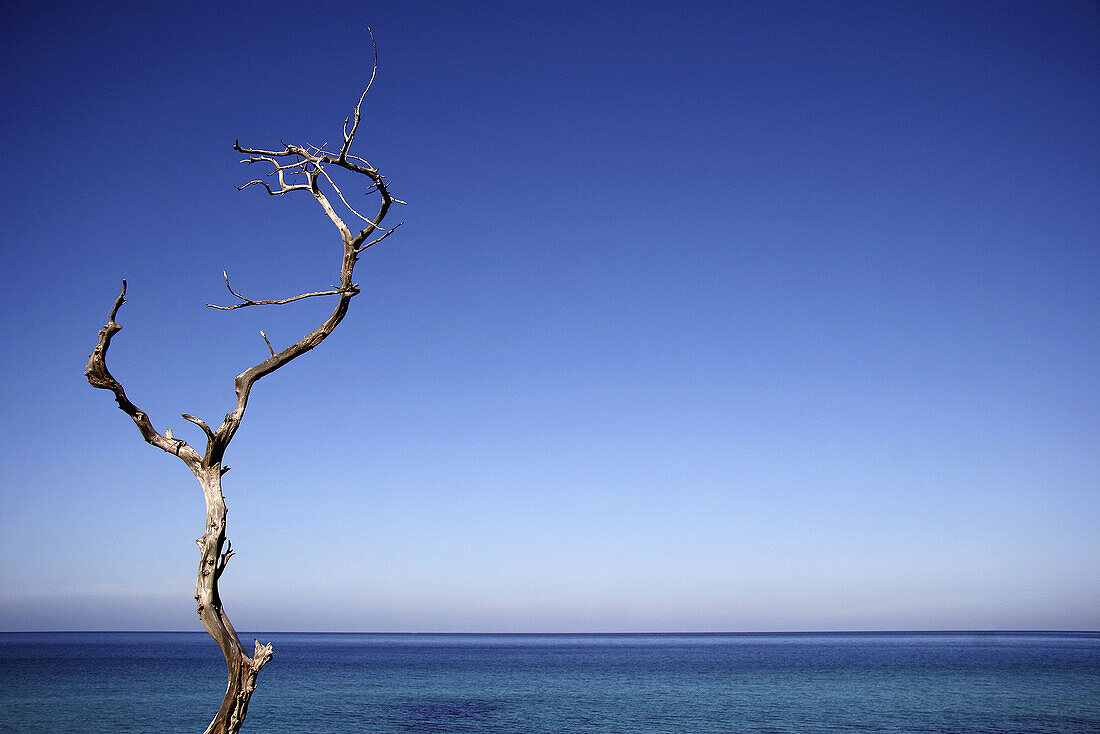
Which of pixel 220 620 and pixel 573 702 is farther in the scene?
pixel 573 702

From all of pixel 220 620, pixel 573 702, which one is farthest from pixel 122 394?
pixel 573 702

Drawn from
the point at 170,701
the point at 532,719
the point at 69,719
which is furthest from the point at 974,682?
the point at 69,719

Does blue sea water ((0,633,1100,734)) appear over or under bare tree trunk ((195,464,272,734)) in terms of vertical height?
under

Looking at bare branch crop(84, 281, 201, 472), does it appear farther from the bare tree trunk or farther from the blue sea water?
the blue sea water

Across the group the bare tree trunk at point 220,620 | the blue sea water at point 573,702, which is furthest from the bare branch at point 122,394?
the blue sea water at point 573,702

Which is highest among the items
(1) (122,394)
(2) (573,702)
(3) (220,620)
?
(1) (122,394)

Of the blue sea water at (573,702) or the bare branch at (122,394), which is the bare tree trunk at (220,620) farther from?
the blue sea water at (573,702)

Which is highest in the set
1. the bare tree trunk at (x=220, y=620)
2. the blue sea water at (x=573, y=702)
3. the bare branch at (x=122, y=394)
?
the bare branch at (x=122, y=394)

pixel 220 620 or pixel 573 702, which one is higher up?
pixel 220 620

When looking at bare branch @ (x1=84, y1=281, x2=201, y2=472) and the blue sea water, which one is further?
the blue sea water

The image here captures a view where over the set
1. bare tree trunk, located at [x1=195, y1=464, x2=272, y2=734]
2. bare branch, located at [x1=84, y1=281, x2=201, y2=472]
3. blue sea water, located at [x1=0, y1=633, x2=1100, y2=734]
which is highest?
bare branch, located at [x1=84, y1=281, x2=201, y2=472]

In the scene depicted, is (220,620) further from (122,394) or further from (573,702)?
(573,702)

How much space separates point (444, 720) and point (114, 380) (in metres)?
40.3

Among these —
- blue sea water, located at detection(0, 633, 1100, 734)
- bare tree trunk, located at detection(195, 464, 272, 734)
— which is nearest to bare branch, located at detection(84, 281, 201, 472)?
bare tree trunk, located at detection(195, 464, 272, 734)
